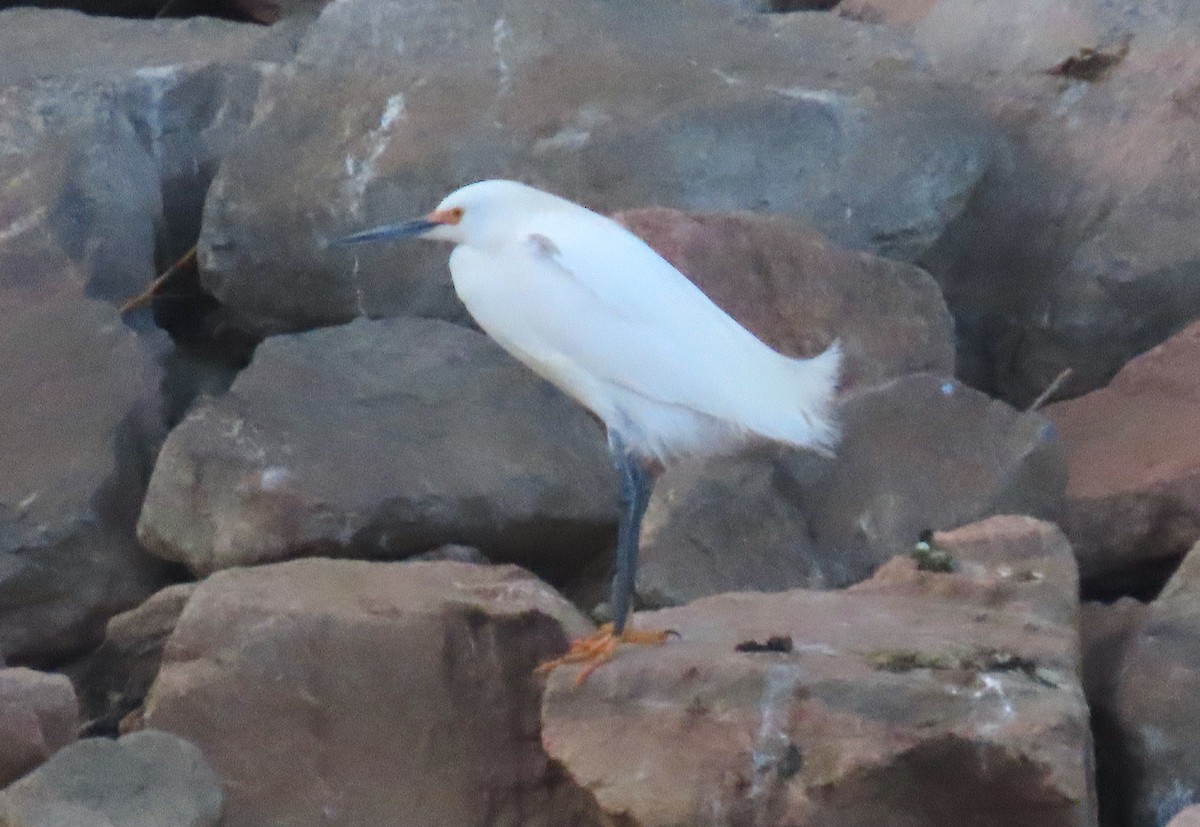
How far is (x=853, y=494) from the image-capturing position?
3.83 metres

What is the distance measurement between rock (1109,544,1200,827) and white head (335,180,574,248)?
1350mm

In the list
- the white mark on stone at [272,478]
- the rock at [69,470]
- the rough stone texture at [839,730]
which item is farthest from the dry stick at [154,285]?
the rough stone texture at [839,730]

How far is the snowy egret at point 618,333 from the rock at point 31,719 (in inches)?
33.5

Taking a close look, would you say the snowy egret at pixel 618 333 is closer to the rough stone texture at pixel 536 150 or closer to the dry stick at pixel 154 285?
the rough stone texture at pixel 536 150

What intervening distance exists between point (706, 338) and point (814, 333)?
0.96 metres

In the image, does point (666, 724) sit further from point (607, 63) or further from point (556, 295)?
point (607, 63)

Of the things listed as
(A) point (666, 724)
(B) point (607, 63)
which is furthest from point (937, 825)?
(B) point (607, 63)

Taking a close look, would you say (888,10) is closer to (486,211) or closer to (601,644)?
(486,211)

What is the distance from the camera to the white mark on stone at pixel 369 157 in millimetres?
4602

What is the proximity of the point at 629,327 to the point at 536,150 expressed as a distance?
1660 millimetres

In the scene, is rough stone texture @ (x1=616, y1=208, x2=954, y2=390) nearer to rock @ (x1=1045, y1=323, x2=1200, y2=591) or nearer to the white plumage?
rock @ (x1=1045, y1=323, x2=1200, y2=591)

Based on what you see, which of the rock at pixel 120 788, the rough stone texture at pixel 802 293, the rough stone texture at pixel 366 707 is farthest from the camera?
the rough stone texture at pixel 802 293

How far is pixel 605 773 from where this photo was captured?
8.68 ft

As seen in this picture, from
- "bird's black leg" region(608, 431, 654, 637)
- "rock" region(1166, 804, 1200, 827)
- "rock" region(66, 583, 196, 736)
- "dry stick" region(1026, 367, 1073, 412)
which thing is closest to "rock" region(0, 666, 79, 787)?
"rock" region(66, 583, 196, 736)
